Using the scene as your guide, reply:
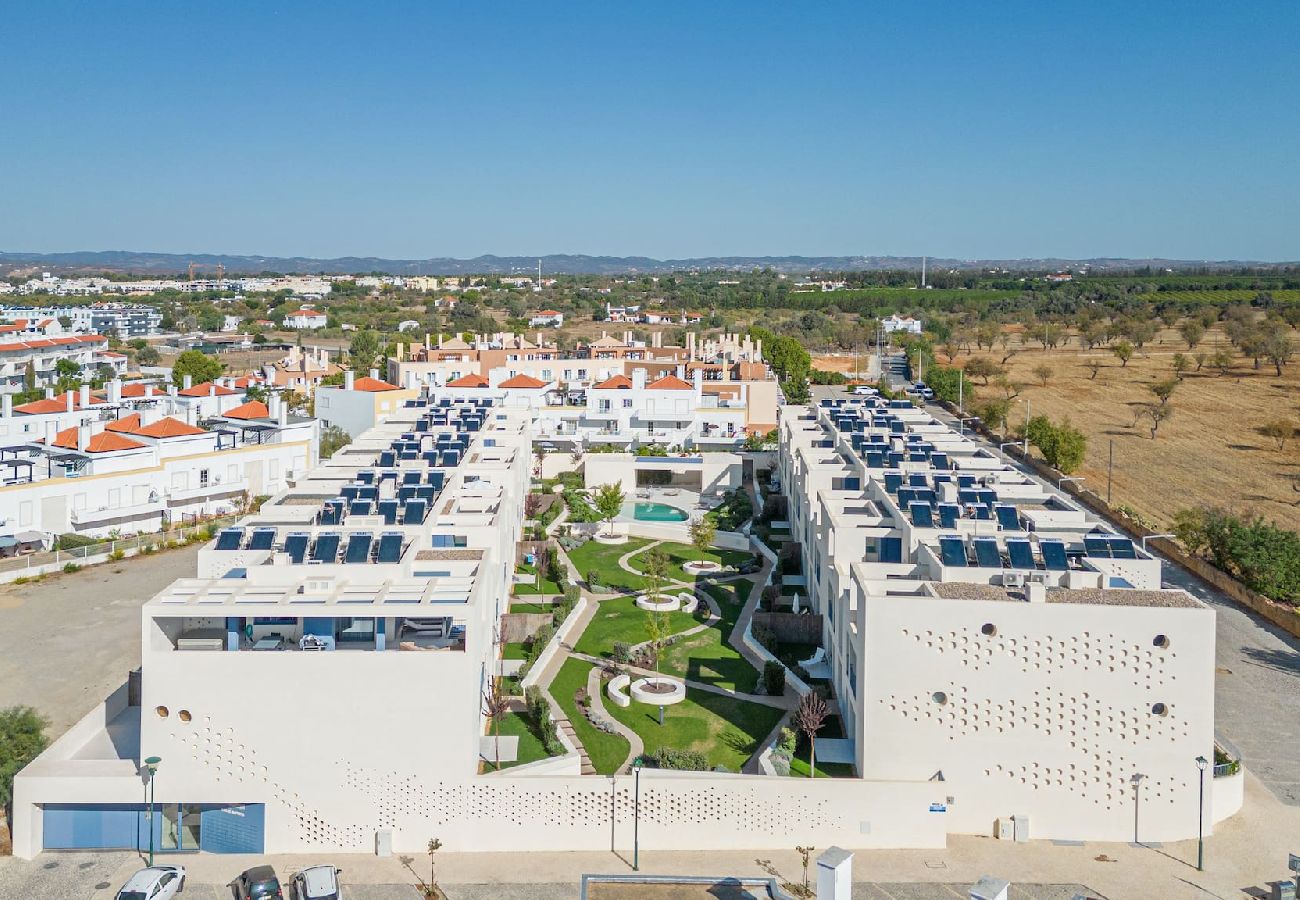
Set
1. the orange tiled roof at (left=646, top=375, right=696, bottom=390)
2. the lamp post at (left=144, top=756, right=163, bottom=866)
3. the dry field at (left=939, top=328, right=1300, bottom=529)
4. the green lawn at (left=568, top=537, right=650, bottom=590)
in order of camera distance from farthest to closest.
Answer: the orange tiled roof at (left=646, top=375, right=696, bottom=390), the dry field at (left=939, top=328, right=1300, bottom=529), the green lawn at (left=568, top=537, right=650, bottom=590), the lamp post at (left=144, top=756, right=163, bottom=866)

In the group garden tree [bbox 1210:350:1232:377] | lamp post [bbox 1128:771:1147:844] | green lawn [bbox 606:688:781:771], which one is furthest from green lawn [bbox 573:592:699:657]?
garden tree [bbox 1210:350:1232:377]

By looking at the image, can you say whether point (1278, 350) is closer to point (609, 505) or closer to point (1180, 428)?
point (1180, 428)

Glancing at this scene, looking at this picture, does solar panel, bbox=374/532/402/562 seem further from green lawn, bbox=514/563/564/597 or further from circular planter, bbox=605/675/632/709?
green lawn, bbox=514/563/564/597

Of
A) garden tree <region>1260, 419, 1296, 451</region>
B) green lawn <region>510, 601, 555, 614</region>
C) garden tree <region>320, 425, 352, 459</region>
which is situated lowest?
green lawn <region>510, 601, 555, 614</region>

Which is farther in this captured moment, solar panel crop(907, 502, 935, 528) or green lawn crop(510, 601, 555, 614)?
green lawn crop(510, 601, 555, 614)

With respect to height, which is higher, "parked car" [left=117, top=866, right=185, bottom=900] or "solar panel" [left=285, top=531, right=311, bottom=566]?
"solar panel" [left=285, top=531, right=311, bottom=566]

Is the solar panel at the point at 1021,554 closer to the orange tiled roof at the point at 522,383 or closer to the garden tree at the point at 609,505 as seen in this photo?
the garden tree at the point at 609,505

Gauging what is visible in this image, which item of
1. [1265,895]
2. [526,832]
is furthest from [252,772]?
[1265,895]
